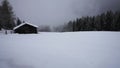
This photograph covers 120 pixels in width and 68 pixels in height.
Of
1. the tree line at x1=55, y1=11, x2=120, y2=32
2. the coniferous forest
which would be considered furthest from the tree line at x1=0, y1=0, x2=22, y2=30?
the tree line at x1=55, y1=11, x2=120, y2=32

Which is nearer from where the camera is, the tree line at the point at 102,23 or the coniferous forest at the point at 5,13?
the coniferous forest at the point at 5,13

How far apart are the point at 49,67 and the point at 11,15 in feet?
125

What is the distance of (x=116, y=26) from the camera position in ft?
161

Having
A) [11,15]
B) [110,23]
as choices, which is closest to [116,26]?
[110,23]

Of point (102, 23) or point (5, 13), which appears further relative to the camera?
point (102, 23)

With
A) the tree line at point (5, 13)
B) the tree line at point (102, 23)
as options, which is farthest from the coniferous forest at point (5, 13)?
the tree line at point (102, 23)

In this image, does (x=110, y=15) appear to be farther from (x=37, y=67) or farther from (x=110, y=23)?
(x=37, y=67)

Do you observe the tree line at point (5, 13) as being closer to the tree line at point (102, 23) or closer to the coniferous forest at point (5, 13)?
the coniferous forest at point (5, 13)

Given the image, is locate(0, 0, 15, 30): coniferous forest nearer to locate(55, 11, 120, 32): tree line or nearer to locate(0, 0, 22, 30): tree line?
locate(0, 0, 22, 30): tree line

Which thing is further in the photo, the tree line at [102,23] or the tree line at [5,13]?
the tree line at [102,23]

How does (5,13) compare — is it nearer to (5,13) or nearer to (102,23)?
(5,13)

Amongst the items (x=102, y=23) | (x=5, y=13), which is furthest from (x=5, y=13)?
(x=102, y=23)

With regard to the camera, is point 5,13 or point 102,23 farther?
point 102,23

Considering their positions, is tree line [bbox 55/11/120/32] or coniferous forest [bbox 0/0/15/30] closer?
coniferous forest [bbox 0/0/15/30]
